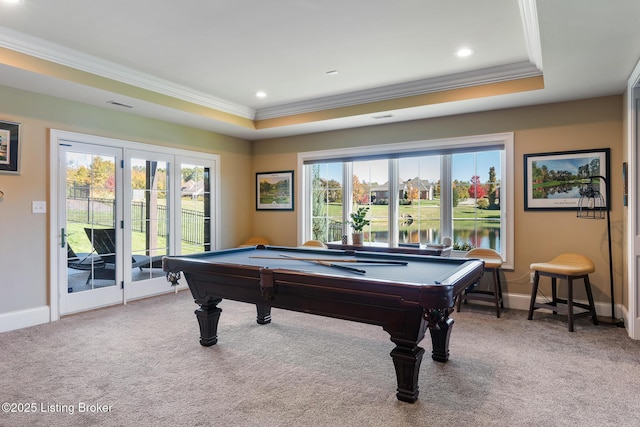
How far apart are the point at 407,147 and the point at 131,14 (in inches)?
142

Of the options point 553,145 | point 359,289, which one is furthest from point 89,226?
point 553,145

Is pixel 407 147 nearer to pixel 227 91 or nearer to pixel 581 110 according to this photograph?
pixel 581 110

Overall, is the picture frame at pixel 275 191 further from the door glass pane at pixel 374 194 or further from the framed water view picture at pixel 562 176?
the framed water view picture at pixel 562 176

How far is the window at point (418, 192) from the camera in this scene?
4.73 m

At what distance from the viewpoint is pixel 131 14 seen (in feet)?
9.50

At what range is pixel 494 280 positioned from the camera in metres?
4.21

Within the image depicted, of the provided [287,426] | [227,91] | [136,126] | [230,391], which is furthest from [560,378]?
[136,126]

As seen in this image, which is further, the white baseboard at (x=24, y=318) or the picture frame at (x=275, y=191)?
the picture frame at (x=275, y=191)

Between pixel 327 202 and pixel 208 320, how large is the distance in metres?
3.29

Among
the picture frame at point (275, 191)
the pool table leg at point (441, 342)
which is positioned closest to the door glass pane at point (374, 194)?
the picture frame at point (275, 191)

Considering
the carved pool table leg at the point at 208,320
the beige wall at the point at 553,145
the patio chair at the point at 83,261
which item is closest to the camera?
the carved pool table leg at the point at 208,320

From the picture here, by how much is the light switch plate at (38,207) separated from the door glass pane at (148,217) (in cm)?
101

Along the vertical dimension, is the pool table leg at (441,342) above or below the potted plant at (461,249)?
below

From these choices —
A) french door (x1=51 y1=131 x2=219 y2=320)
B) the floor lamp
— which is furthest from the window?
french door (x1=51 y1=131 x2=219 y2=320)
